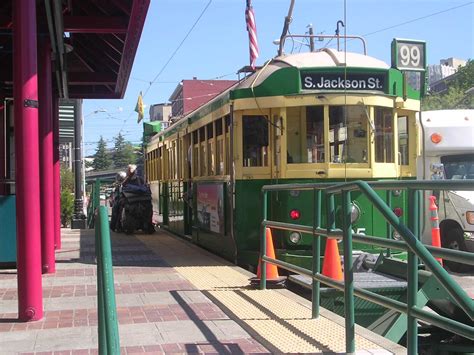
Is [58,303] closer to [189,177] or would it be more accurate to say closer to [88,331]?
Result: [88,331]

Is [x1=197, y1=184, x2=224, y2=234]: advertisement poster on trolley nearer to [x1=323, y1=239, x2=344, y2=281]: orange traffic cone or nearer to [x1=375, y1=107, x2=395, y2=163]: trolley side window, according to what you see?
[x1=375, y1=107, x2=395, y2=163]: trolley side window

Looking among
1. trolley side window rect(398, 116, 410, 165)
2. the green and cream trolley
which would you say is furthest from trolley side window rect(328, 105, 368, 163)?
trolley side window rect(398, 116, 410, 165)

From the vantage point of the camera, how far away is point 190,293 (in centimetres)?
661

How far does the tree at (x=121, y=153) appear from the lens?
4261 inches

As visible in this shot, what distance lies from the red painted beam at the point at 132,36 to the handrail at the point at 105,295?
3.94 meters

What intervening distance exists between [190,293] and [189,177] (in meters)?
5.14

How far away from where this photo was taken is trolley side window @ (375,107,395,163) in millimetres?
8148

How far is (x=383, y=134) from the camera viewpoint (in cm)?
821

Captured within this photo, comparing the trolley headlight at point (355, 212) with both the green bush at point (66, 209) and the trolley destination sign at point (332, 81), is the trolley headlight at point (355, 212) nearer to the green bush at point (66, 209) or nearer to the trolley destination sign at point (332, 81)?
the trolley destination sign at point (332, 81)

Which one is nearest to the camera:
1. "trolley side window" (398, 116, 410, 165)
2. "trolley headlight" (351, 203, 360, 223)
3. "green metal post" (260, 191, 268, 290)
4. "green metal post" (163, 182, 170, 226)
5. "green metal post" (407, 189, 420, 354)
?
"green metal post" (407, 189, 420, 354)

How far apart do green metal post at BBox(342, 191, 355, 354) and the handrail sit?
1.72m

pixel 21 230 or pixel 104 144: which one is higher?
pixel 104 144

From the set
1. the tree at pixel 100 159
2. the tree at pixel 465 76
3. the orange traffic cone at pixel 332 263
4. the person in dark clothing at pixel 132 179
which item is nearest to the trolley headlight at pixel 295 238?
the orange traffic cone at pixel 332 263

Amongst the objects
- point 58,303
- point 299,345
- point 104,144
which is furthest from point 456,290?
point 104,144
